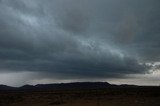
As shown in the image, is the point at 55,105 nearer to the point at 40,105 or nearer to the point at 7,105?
the point at 40,105

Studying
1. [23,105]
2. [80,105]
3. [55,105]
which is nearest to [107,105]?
[80,105]

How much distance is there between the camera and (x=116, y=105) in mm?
42250

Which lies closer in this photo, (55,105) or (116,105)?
(116,105)

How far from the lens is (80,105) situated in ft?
147

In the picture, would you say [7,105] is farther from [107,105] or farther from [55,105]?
[107,105]

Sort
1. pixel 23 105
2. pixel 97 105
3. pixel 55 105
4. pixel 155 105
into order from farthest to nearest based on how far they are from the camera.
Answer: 1. pixel 23 105
2. pixel 55 105
3. pixel 97 105
4. pixel 155 105

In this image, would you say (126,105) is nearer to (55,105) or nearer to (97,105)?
(97,105)

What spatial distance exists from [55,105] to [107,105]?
908 centimetres

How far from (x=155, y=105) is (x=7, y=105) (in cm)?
2625

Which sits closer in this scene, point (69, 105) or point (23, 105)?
point (69, 105)

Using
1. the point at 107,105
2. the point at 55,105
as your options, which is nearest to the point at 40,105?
the point at 55,105

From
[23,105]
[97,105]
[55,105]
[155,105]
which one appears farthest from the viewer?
[23,105]

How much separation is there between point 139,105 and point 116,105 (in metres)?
3.37

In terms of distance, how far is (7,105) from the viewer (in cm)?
5188
